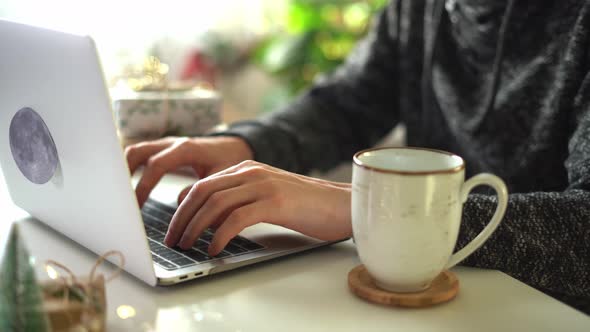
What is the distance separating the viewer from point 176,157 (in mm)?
933

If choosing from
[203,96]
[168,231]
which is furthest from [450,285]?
[203,96]

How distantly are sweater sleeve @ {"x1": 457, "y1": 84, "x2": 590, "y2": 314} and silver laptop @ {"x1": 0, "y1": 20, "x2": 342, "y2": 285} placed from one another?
6.4 inches

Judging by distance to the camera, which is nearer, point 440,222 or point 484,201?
point 440,222

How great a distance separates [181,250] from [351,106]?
0.72 metres

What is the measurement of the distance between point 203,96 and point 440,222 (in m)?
0.78

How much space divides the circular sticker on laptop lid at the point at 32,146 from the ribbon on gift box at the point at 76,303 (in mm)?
198

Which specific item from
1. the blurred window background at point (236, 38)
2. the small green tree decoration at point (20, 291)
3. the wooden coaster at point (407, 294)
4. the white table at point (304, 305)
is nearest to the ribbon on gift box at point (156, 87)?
the white table at point (304, 305)

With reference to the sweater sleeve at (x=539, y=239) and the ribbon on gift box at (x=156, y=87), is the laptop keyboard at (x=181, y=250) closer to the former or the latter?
the sweater sleeve at (x=539, y=239)

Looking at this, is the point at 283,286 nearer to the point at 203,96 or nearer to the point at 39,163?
the point at 39,163

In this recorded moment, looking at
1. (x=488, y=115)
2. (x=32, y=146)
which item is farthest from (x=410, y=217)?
(x=488, y=115)

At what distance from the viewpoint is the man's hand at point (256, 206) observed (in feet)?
2.30

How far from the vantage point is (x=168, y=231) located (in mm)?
726

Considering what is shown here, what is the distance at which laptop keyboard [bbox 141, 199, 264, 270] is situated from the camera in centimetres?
69

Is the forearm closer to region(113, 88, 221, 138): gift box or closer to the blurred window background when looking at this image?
region(113, 88, 221, 138): gift box
